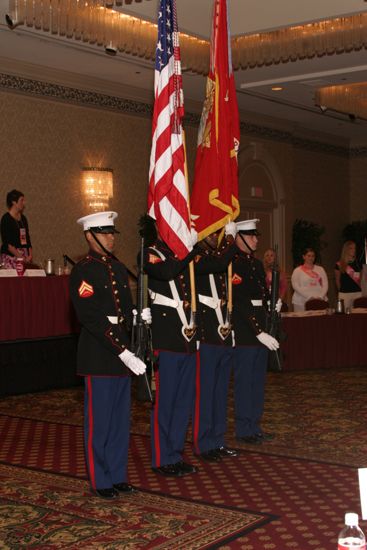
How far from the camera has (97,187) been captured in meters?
12.2

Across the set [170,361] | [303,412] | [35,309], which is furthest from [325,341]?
[170,361]

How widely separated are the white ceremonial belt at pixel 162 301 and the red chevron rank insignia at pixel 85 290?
27.0 inches

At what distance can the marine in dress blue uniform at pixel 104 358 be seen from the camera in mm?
5047

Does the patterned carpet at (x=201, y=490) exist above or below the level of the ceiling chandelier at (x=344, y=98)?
below

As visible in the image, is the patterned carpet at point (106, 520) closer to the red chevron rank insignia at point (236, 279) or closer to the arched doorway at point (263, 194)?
the red chevron rank insignia at point (236, 279)

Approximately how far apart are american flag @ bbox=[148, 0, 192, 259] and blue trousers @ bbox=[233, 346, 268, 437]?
1229mm

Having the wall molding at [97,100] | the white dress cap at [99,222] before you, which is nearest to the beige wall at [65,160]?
the wall molding at [97,100]

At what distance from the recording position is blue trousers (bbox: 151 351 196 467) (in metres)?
5.59

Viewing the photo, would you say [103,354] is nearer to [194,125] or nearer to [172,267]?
[172,267]

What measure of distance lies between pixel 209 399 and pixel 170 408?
0.53m

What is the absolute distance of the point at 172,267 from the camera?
5480 mm

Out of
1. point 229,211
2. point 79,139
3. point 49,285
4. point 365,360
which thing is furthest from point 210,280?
point 79,139

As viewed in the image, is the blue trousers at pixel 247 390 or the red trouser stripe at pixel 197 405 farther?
the blue trousers at pixel 247 390

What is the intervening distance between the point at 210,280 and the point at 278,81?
7.09 metres
